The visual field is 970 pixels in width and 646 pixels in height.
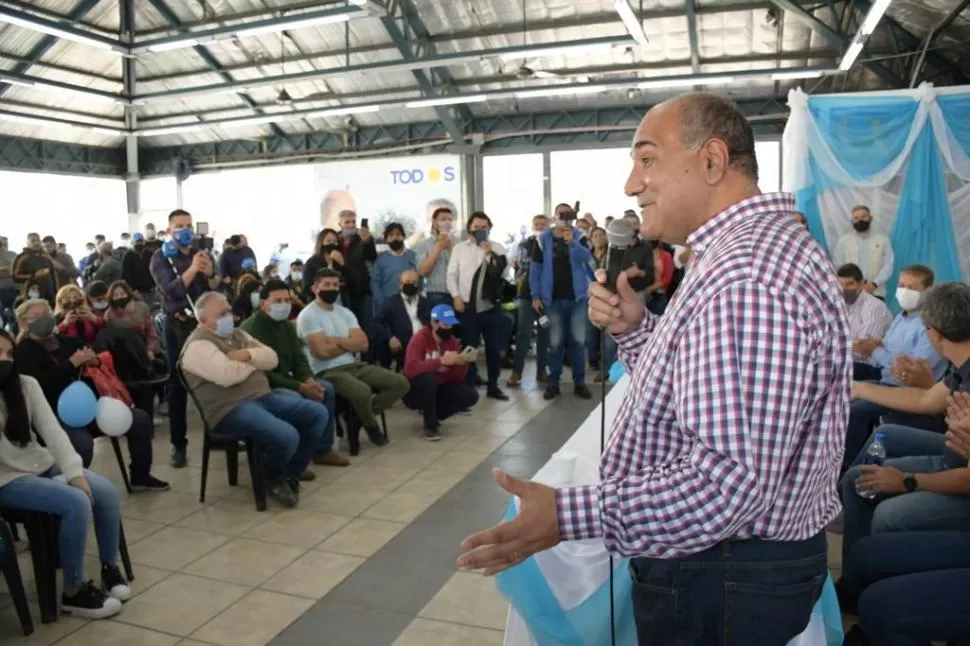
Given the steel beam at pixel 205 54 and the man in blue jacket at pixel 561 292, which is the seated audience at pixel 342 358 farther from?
the steel beam at pixel 205 54

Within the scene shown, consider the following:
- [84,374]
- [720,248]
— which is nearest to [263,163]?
[84,374]

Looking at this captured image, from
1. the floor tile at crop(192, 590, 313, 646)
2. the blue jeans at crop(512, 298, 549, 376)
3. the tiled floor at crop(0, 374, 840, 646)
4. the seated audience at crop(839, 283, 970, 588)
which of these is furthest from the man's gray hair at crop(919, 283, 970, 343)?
the blue jeans at crop(512, 298, 549, 376)

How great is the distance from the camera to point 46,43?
12.1 metres

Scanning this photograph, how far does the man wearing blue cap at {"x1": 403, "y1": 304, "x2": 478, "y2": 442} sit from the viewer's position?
526cm

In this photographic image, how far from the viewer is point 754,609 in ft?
3.63

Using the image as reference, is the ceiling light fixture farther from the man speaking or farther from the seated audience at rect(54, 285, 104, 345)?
the man speaking

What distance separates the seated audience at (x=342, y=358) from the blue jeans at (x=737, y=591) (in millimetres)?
3900

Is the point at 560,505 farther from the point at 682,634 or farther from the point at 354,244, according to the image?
the point at 354,244

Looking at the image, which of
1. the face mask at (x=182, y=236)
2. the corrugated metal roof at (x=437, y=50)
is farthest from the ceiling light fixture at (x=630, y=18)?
the face mask at (x=182, y=236)

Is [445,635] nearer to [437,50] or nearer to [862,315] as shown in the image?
[862,315]

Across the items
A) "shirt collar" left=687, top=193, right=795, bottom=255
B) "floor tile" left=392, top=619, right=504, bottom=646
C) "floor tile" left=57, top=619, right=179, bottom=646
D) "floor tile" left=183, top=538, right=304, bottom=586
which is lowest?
"floor tile" left=392, top=619, right=504, bottom=646

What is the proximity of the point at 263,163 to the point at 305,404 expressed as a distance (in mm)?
13790

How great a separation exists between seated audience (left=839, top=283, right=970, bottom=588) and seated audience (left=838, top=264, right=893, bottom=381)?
4.62 ft

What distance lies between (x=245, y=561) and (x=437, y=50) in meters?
9.95
